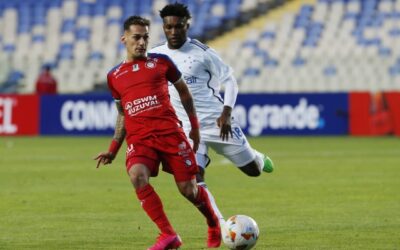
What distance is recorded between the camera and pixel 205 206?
29.4 feet

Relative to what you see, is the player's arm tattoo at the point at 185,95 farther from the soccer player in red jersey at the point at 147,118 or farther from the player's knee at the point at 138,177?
the player's knee at the point at 138,177

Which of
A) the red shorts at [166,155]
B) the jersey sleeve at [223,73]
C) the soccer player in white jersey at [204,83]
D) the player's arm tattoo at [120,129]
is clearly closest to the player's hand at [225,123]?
the soccer player in white jersey at [204,83]

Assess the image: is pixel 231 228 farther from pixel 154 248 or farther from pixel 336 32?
pixel 336 32

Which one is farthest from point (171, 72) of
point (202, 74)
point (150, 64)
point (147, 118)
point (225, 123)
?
point (202, 74)

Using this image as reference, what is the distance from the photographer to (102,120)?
29.3m

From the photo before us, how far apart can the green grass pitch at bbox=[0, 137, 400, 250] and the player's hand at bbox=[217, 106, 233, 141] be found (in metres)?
0.93

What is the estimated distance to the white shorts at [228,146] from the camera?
10086mm

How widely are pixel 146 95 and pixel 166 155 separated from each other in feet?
1.65

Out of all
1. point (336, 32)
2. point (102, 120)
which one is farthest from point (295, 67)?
point (102, 120)

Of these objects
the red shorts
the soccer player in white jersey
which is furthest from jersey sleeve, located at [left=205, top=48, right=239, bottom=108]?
the red shorts

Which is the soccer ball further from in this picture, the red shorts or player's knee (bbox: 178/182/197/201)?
the red shorts

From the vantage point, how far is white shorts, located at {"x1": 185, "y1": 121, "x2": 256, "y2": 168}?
10.1 m

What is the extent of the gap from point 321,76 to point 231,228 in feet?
75.1

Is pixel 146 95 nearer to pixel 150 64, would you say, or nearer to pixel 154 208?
pixel 150 64
